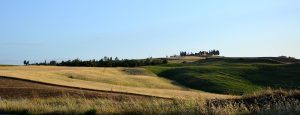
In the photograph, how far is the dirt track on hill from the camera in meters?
36.1

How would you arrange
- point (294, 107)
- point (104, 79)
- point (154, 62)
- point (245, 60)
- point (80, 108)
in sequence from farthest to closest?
point (154, 62) → point (245, 60) → point (104, 79) → point (80, 108) → point (294, 107)

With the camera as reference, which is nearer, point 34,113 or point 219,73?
point 34,113

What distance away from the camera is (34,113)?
19.8 meters

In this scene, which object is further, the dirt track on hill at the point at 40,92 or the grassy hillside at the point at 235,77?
the grassy hillside at the point at 235,77

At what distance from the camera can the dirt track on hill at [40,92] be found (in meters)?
36.1

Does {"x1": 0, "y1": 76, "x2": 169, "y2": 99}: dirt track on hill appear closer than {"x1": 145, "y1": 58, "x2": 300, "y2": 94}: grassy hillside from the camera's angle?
Yes

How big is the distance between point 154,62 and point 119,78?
48.5 metres

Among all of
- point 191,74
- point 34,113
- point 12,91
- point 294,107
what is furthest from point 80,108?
point 191,74

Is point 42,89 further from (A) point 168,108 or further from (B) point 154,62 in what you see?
(B) point 154,62

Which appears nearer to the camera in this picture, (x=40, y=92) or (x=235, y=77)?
(x=40, y=92)

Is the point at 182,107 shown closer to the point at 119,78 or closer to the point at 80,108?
the point at 80,108

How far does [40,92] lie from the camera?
3872 cm

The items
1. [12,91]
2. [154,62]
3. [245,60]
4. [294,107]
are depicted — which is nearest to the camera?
[294,107]

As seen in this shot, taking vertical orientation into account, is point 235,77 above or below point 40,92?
below
